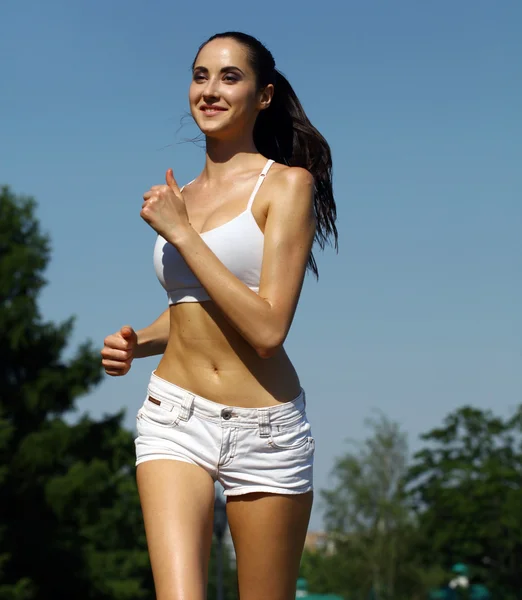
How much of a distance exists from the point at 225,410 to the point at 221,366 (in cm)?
19

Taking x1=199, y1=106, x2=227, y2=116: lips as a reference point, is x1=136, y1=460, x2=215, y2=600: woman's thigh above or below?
below

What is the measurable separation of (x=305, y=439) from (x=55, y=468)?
3957 centimetres

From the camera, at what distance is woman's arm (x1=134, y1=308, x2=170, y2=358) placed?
5.12 meters

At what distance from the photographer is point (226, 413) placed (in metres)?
4.51

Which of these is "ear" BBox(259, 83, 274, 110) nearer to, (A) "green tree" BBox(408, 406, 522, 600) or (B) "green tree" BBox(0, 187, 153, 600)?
(B) "green tree" BBox(0, 187, 153, 600)

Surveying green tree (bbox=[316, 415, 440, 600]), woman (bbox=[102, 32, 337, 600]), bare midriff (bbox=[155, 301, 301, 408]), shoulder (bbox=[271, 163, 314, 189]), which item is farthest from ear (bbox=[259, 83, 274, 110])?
green tree (bbox=[316, 415, 440, 600])

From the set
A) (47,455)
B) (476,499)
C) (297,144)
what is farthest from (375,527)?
(297,144)

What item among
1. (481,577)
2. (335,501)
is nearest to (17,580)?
(335,501)

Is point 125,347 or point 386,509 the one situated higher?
point 386,509

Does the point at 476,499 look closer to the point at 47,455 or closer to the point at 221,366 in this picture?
the point at 47,455

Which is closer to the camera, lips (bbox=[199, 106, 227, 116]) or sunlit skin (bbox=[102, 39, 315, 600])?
sunlit skin (bbox=[102, 39, 315, 600])

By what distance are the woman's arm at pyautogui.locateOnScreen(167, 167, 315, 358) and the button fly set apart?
0.25 metres

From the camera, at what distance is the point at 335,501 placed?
58750 mm

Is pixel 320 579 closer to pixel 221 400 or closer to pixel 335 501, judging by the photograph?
pixel 335 501
